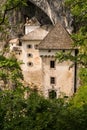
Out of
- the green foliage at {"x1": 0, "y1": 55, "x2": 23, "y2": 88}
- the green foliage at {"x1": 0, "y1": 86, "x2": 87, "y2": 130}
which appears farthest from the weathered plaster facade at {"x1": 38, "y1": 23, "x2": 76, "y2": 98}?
the green foliage at {"x1": 0, "y1": 86, "x2": 87, "y2": 130}

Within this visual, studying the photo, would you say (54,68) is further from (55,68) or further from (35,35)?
(35,35)

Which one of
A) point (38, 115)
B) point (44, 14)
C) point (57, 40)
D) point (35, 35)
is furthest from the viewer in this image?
point (44, 14)

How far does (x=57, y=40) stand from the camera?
44.8 m

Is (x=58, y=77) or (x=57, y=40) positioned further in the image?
(x=58, y=77)

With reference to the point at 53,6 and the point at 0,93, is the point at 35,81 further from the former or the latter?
the point at 0,93

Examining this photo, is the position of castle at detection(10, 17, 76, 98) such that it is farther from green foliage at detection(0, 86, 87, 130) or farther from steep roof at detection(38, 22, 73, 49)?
green foliage at detection(0, 86, 87, 130)

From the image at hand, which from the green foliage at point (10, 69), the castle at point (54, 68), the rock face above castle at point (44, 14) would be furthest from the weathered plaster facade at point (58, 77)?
the green foliage at point (10, 69)

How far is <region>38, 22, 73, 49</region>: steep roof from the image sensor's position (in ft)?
146

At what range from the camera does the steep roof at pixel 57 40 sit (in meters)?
44.4

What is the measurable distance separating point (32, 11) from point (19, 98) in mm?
47021

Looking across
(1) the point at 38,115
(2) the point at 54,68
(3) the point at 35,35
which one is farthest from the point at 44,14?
(1) the point at 38,115

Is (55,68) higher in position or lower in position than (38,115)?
lower

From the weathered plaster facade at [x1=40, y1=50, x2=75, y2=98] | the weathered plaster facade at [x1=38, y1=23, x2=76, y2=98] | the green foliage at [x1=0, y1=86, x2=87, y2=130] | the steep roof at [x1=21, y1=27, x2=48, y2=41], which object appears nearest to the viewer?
the green foliage at [x1=0, y1=86, x2=87, y2=130]

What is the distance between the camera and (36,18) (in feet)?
188
